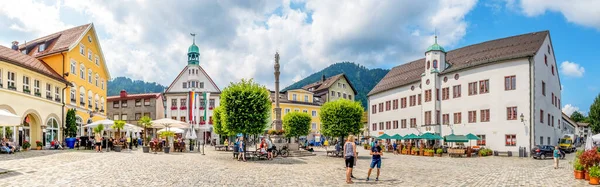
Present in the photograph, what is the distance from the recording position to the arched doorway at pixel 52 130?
1347 inches

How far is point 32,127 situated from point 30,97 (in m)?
2.78

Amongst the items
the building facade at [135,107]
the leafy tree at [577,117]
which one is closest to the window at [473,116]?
the building facade at [135,107]

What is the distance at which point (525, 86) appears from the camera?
37562 millimetres

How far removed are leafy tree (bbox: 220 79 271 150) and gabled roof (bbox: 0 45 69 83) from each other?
15.0 m

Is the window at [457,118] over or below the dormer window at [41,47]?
below

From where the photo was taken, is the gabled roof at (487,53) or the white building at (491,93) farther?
the gabled roof at (487,53)

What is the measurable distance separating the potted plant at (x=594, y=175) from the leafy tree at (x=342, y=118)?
19393 mm

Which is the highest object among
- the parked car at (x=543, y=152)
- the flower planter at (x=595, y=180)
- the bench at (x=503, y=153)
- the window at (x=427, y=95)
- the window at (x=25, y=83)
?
the window at (x=25, y=83)

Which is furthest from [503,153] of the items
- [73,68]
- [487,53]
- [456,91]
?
[73,68]

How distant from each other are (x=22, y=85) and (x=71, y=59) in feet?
28.1

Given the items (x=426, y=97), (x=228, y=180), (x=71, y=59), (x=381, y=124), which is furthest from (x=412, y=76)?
(x=228, y=180)

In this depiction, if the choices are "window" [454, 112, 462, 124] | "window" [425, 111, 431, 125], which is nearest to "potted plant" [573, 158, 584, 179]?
"window" [454, 112, 462, 124]

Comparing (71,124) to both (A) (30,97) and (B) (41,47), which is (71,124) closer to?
(A) (30,97)

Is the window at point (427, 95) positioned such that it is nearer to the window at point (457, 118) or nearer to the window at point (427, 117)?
the window at point (427, 117)
